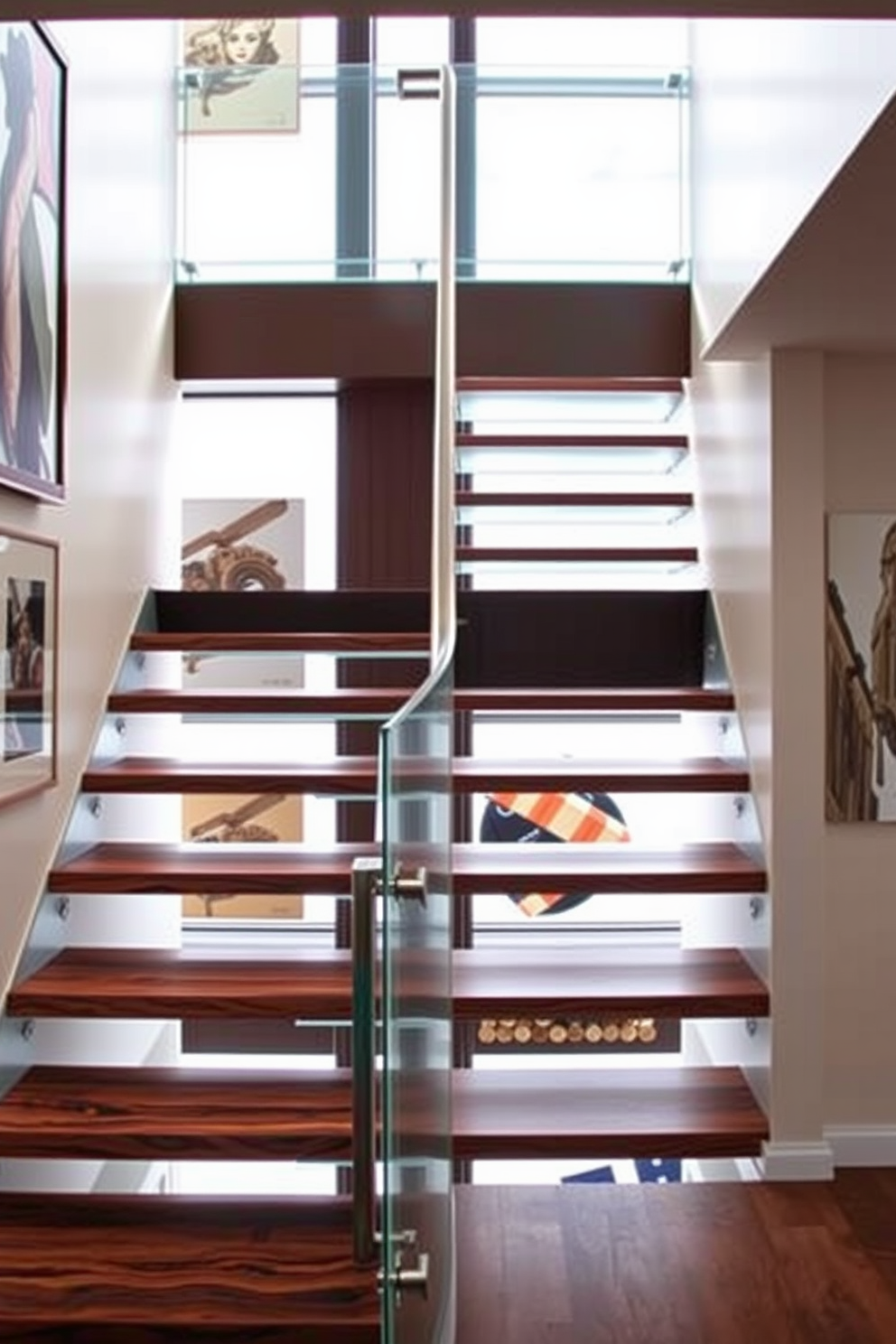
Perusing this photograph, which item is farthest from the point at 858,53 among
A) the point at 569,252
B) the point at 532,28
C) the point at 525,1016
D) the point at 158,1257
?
the point at 532,28

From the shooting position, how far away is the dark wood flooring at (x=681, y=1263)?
2807 mm

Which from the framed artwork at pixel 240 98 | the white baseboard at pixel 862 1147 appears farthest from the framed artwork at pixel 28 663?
the framed artwork at pixel 240 98

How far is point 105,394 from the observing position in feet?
13.3

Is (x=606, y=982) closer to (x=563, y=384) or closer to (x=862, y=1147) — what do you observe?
(x=862, y=1147)

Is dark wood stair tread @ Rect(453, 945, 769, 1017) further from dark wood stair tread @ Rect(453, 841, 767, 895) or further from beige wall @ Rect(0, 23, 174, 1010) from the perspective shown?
beige wall @ Rect(0, 23, 174, 1010)

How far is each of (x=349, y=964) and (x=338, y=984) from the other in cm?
14

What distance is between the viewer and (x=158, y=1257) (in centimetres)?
262

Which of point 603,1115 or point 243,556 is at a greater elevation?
point 243,556

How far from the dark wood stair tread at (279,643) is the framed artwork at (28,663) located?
2.44 feet

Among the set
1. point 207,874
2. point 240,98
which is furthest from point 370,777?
point 240,98

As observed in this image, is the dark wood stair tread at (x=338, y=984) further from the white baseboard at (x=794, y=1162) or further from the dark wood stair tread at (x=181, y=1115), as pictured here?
the white baseboard at (x=794, y=1162)

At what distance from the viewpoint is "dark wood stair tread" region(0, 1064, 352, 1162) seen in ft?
9.05

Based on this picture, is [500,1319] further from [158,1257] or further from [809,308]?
[809,308]

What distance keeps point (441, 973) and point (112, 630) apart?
1.89 m
